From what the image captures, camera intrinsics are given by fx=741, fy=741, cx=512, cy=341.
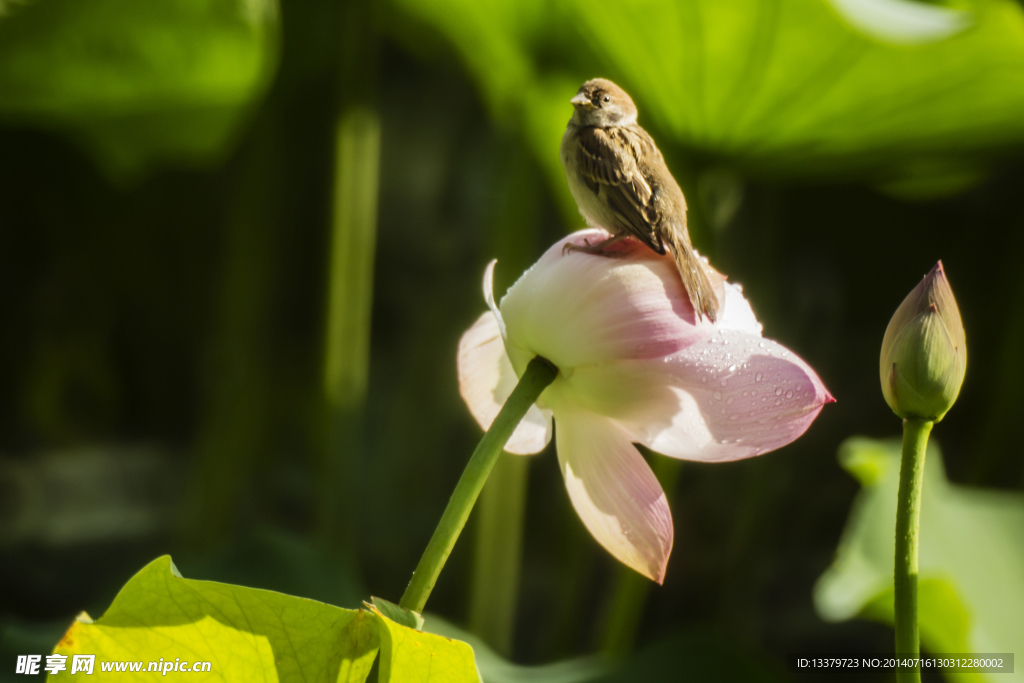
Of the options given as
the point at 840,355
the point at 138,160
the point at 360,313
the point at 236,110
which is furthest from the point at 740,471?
the point at 138,160

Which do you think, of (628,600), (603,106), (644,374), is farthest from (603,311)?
(628,600)

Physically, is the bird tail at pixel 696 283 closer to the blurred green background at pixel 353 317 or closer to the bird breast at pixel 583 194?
the bird breast at pixel 583 194

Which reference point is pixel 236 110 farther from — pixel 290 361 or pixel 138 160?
pixel 290 361

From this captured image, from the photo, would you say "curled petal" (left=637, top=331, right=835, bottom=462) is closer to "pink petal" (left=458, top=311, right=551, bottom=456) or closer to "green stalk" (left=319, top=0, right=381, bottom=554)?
"pink petal" (left=458, top=311, right=551, bottom=456)

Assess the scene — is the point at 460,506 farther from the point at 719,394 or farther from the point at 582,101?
the point at 582,101

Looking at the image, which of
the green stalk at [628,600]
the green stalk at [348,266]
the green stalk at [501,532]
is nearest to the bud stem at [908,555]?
the green stalk at [628,600]

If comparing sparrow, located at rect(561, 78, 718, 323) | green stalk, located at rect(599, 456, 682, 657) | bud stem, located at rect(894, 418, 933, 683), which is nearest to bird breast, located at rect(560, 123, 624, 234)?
sparrow, located at rect(561, 78, 718, 323)
